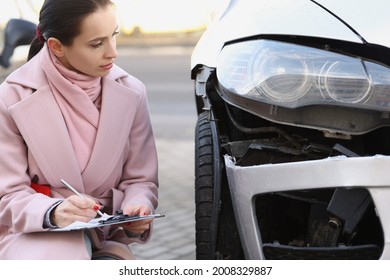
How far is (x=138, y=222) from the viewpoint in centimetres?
246

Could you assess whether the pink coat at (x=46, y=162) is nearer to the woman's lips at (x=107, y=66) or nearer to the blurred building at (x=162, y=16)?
the woman's lips at (x=107, y=66)

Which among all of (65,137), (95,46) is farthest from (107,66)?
(65,137)

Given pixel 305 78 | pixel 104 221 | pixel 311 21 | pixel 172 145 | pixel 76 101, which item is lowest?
pixel 172 145

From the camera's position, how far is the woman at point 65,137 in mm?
2381

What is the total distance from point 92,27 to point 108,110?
0.28 metres

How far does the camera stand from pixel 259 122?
2643mm

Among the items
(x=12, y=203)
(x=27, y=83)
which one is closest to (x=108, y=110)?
(x=27, y=83)

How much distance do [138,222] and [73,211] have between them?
254mm

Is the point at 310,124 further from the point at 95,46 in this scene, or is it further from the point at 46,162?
the point at 46,162

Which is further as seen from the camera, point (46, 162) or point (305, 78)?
point (46, 162)

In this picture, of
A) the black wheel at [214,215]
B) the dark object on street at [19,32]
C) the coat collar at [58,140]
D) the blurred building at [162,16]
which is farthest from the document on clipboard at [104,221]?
the blurred building at [162,16]

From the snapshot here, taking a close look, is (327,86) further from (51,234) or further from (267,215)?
(51,234)

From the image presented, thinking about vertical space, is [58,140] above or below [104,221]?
above

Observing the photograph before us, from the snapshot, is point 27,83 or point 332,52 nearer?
point 332,52
